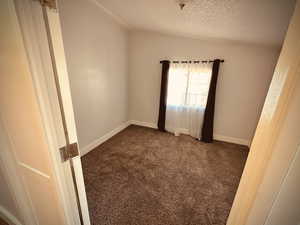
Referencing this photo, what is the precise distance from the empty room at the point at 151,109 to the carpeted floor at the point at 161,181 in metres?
0.01

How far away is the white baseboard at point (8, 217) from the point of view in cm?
116

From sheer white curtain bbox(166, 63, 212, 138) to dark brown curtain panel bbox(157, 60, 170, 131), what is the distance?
0.10 metres

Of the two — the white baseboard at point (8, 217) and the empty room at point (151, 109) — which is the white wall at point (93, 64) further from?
the white baseboard at point (8, 217)

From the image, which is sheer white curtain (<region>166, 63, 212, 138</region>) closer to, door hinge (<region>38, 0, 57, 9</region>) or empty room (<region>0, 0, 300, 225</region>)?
empty room (<region>0, 0, 300, 225</region>)

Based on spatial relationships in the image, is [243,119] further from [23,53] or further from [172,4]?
[23,53]

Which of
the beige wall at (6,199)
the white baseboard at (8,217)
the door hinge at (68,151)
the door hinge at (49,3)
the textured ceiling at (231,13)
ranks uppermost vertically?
the textured ceiling at (231,13)

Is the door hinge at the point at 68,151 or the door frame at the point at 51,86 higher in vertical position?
the door frame at the point at 51,86

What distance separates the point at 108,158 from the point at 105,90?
53.9 inches

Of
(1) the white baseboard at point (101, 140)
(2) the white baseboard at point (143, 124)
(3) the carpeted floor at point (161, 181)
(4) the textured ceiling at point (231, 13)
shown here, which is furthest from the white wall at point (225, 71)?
(1) the white baseboard at point (101, 140)

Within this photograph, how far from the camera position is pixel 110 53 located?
2633mm

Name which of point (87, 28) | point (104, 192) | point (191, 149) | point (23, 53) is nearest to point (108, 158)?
point (104, 192)

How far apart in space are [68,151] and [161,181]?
1.50m

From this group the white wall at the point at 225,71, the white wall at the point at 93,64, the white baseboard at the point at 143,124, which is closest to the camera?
the white wall at the point at 93,64

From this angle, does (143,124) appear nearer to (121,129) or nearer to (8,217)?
(121,129)
